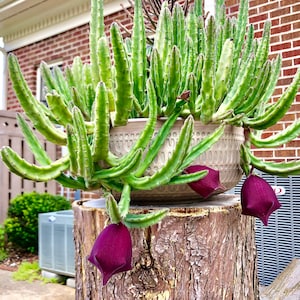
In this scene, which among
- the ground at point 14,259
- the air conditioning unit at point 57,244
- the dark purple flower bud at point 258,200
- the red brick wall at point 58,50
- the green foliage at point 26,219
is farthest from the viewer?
the red brick wall at point 58,50

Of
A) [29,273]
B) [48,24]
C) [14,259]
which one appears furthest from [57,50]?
[29,273]

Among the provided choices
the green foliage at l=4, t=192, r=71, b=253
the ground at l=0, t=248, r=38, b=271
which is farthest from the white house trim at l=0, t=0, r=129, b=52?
the ground at l=0, t=248, r=38, b=271

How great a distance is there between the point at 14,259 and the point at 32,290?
1.25 m

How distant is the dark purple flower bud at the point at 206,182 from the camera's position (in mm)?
1033

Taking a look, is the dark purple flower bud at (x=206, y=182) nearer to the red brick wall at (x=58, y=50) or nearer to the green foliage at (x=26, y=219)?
the red brick wall at (x=58, y=50)

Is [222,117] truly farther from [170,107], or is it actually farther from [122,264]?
[122,264]

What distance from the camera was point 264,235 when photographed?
3.30m

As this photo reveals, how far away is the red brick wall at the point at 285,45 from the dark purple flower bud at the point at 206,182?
8.88 ft

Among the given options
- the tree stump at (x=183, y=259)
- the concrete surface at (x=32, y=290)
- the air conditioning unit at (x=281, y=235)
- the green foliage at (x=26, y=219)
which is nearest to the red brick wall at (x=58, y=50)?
the green foliage at (x=26, y=219)

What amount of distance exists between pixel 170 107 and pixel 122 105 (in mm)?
140

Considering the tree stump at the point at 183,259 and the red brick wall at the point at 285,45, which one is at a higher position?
the red brick wall at the point at 285,45

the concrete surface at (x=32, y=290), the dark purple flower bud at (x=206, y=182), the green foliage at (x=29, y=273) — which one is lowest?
the concrete surface at (x=32, y=290)

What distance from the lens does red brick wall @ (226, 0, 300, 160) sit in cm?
355

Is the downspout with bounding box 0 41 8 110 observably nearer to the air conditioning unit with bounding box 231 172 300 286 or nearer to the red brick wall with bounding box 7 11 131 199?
the red brick wall with bounding box 7 11 131 199
